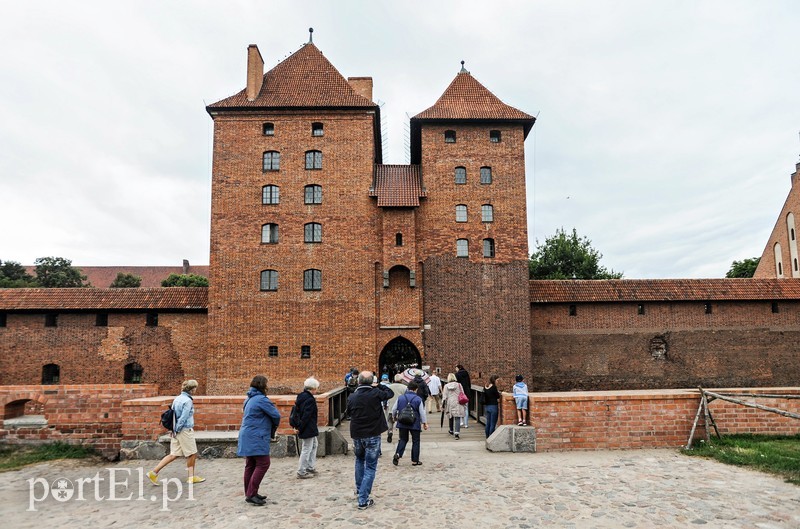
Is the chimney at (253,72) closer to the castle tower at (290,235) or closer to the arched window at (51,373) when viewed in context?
the castle tower at (290,235)

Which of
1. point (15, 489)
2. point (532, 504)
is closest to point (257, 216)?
point (15, 489)

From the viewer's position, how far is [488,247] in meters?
22.2

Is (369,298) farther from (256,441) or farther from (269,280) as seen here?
(256,441)

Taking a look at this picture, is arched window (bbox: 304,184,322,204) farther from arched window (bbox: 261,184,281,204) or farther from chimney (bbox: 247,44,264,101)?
chimney (bbox: 247,44,264,101)

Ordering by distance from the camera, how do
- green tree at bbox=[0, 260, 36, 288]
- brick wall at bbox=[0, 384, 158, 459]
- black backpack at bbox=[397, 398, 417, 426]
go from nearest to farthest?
black backpack at bbox=[397, 398, 417, 426], brick wall at bbox=[0, 384, 158, 459], green tree at bbox=[0, 260, 36, 288]

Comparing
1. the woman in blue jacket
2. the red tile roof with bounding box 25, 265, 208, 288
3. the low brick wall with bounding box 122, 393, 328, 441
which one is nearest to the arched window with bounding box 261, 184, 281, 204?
the low brick wall with bounding box 122, 393, 328, 441

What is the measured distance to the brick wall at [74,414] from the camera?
33.0 feet

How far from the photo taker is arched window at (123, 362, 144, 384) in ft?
71.1

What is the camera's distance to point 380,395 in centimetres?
738

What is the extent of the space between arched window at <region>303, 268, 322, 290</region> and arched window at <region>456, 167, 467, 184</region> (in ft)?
23.4

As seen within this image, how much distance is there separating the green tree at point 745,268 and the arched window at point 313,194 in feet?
118

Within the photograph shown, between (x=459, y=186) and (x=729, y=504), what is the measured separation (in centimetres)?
1732

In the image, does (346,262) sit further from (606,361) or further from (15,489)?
(15,489)

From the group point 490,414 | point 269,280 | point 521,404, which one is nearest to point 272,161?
point 269,280
